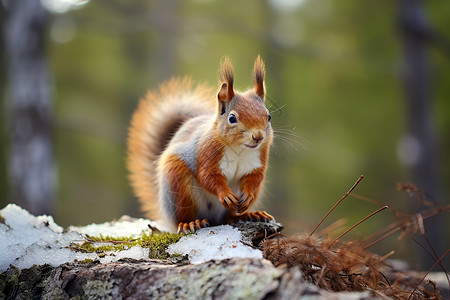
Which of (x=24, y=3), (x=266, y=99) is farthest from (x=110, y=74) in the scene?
(x=266, y=99)

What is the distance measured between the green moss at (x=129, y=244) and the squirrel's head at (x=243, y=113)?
0.44 meters

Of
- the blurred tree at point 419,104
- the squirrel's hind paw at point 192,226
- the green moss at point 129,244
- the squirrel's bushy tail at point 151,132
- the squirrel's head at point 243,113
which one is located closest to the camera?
the green moss at point 129,244

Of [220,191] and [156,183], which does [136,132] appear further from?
[220,191]

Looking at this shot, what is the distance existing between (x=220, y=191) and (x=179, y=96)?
838 millimetres

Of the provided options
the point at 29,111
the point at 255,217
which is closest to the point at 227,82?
the point at 255,217

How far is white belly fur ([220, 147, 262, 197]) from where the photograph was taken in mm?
1762

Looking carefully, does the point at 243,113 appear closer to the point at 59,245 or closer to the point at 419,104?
the point at 59,245

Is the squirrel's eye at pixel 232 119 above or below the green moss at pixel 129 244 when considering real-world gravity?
above

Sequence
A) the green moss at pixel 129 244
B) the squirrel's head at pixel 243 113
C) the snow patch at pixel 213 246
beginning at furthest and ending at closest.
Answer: the squirrel's head at pixel 243 113, the green moss at pixel 129 244, the snow patch at pixel 213 246

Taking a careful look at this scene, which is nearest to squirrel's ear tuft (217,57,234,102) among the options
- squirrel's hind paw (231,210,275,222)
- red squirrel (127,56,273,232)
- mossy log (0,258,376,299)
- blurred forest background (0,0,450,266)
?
red squirrel (127,56,273,232)

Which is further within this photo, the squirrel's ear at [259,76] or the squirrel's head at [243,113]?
the squirrel's ear at [259,76]

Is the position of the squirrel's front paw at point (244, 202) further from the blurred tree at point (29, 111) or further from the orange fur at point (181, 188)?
the blurred tree at point (29, 111)

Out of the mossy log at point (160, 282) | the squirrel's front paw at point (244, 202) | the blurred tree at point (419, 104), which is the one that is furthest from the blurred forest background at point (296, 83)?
the mossy log at point (160, 282)

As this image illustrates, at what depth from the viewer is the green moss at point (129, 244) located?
5.05 ft
